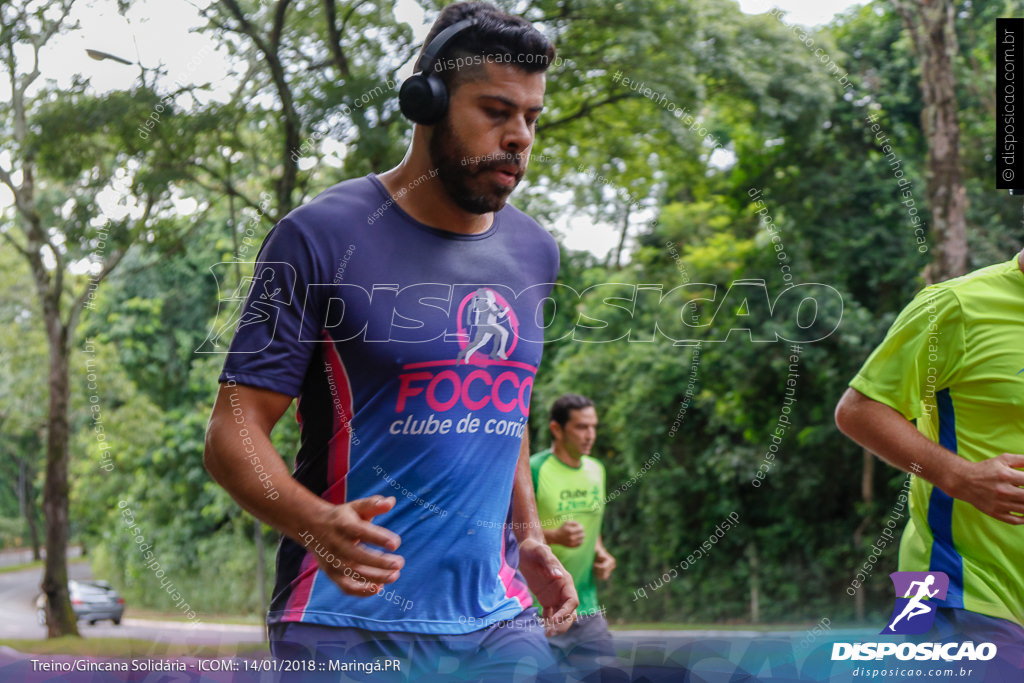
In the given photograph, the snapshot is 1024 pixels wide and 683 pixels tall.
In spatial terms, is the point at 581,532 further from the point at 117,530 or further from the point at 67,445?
the point at 117,530

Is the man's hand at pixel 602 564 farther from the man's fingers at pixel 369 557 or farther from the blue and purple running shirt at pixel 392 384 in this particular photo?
the man's fingers at pixel 369 557

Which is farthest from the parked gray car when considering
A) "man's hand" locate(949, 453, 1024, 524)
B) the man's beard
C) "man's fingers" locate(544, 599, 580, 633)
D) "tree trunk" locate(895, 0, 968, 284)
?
"tree trunk" locate(895, 0, 968, 284)

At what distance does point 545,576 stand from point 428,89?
3.06ft

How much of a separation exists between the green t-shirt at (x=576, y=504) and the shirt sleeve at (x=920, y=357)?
2.22 m

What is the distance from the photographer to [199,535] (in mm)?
7195

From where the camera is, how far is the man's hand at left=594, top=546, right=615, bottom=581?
13.8 ft

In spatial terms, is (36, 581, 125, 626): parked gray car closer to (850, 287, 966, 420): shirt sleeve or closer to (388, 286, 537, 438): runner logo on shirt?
(388, 286, 537, 438): runner logo on shirt

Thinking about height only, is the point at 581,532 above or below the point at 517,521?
below

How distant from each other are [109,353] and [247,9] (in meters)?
2.21

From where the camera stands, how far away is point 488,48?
166 cm

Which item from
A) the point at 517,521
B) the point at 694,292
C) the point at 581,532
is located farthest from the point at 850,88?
the point at 517,521

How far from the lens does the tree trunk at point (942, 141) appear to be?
635 centimetres

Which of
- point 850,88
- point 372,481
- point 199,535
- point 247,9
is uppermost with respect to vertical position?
point 850,88

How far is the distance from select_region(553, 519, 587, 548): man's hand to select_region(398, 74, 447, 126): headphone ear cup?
Answer: 2.66m
